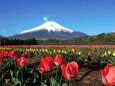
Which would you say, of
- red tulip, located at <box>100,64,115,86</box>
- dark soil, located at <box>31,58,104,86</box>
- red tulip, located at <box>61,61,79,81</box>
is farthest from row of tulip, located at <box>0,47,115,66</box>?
red tulip, located at <box>100,64,115,86</box>

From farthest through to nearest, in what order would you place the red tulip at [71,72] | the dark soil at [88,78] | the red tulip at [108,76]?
the dark soil at [88,78], the red tulip at [71,72], the red tulip at [108,76]

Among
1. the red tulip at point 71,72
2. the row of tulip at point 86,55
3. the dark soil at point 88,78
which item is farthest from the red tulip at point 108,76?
the row of tulip at point 86,55

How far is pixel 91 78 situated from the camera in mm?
7016

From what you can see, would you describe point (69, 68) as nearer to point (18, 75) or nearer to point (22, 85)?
point (22, 85)

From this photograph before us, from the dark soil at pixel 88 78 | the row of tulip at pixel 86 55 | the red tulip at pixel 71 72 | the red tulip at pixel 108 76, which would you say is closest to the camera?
the red tulip at pixel 108 76

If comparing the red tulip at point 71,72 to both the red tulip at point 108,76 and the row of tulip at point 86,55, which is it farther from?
the row of tulip at point 86,55

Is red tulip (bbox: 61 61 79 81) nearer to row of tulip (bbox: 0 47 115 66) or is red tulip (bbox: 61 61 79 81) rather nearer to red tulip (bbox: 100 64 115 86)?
red tulip (bbox: 100 64 115 86)

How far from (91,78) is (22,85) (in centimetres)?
246

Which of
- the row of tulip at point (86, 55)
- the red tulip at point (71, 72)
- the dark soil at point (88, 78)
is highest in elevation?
the red tulip at point (71, 72)

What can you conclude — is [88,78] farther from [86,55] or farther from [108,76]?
[86,55]

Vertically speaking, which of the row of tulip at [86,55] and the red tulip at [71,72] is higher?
the red tulip at [71,72]

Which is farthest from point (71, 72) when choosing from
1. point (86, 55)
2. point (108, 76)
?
point (86, 55)

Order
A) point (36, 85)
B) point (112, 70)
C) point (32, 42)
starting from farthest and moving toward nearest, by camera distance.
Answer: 1. point (32, 42)
2. point (36, 85)
3. point (112, 70)

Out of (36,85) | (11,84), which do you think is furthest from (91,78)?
(11,84)
